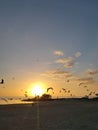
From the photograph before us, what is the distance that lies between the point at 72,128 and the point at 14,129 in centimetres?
568

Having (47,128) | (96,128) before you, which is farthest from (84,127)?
(47,128)

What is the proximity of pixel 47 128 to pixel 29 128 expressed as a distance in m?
1.80

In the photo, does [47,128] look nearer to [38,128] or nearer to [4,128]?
[38,128]

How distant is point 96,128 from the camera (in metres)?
31.2

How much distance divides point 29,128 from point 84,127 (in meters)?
5.51

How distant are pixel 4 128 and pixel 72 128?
22.7ft

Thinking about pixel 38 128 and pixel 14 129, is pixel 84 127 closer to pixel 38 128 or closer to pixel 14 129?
pixel 38 128

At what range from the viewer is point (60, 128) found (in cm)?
3158

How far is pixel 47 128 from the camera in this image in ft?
104

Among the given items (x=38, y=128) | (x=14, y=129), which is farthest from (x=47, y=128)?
(x=14, y=129)

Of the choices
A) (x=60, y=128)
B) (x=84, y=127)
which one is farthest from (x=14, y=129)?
(x=84, y=127)

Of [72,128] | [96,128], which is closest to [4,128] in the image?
[72,128]

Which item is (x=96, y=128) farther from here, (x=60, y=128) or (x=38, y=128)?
(x=38, y=128)

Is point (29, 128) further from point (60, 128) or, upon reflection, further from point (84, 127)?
point (84, 127)
